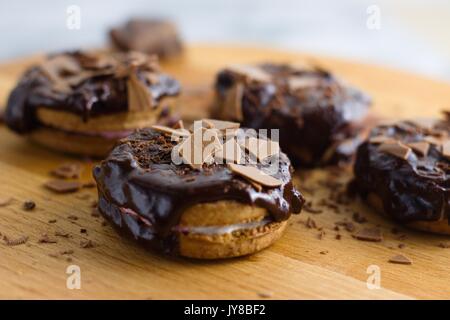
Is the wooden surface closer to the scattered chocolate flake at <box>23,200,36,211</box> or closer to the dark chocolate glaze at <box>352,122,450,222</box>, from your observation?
the scattered chocolate flake at <box>23,200,36,211</box>

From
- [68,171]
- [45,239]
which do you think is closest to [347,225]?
[45,239]

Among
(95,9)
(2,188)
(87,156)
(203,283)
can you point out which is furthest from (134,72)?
(95,9)

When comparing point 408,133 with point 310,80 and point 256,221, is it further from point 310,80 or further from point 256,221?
point 256,221

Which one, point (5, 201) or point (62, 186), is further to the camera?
point (62, 186)

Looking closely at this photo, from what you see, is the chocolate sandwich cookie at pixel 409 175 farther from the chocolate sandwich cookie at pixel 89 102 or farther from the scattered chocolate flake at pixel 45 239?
the scattered chocolate flake at pixel 45 239

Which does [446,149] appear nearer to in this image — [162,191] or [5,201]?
[162,191]

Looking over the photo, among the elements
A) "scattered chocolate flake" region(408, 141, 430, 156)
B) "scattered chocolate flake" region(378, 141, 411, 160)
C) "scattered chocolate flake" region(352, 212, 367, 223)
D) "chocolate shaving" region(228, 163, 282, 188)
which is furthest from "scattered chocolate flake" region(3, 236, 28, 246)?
"scattered chocolate flake" region(408, 141, 430, 156)
